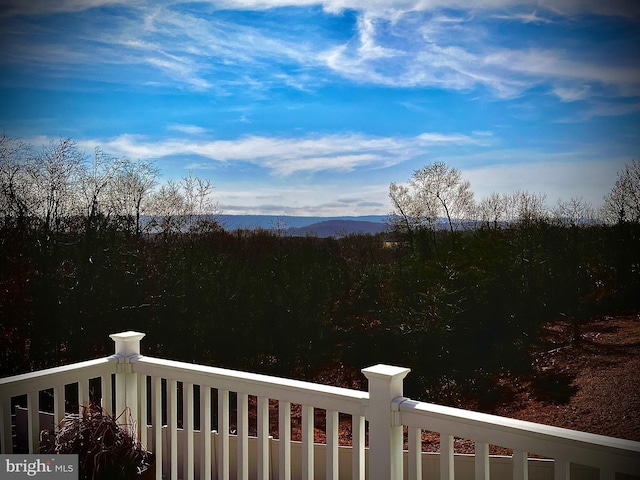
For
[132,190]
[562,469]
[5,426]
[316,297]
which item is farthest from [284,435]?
[132,190]

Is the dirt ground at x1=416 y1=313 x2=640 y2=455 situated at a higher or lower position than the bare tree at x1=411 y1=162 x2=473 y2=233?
lower

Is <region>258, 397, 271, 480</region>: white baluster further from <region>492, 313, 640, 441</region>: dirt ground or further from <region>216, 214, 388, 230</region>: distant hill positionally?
<region>216, 214, 388, 230</region>: distant hill

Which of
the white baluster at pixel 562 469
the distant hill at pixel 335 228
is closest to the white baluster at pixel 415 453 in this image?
the white baluster at pixel 562 469

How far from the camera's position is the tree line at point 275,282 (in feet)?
13.2

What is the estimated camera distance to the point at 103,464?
2096 millimetres

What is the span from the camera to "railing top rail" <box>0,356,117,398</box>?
215 centimetres

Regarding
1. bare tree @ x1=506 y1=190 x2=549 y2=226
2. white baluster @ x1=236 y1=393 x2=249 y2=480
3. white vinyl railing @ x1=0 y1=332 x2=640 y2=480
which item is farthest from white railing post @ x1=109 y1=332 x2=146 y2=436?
bare tree @ x1=506 y1=190 x2=549 y2=226

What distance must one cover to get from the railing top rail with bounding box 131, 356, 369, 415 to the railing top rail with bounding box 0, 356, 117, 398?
0.12 metres

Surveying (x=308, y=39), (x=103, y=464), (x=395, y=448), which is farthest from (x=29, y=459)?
(x=308, y=39)

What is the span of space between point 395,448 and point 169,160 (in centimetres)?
375

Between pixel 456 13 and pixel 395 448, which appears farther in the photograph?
pixel 456 13

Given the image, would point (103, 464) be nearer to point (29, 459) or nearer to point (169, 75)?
point (29, 459)

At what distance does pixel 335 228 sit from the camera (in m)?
4.76

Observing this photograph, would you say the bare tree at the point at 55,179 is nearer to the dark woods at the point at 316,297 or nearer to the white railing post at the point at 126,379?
the dark woods at the point at 316,297
